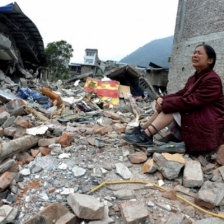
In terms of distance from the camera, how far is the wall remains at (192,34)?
7.17m

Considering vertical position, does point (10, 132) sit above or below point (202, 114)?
below

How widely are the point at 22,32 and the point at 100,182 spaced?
352 inches

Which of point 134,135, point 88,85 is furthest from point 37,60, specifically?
point 134,135

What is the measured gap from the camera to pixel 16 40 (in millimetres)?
9711

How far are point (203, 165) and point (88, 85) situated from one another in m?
5.63

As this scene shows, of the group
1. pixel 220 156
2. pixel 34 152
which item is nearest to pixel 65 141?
pixel 34 152

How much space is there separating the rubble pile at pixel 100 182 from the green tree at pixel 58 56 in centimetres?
1756

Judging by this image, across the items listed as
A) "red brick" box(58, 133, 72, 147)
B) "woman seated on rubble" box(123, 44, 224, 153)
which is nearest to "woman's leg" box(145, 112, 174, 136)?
"woman seated on rubble" box(123, 44, 224, 153)

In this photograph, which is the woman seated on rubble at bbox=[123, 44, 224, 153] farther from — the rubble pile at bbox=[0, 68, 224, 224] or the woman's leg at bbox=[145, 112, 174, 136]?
the rubble pile at bbox=[0, 68, 224, 224]

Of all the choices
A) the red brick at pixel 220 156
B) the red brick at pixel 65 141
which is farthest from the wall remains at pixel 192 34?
the red brick at pixel 65 141

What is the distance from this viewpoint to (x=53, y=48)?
19453 millimetres

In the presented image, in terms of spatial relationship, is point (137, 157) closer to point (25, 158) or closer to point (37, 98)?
point (25, 158)

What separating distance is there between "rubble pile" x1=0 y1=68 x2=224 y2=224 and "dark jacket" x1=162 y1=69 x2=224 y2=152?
0.58 ft

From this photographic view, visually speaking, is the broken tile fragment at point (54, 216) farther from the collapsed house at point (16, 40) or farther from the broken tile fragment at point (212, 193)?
the collapsed house at point (16, 40)
